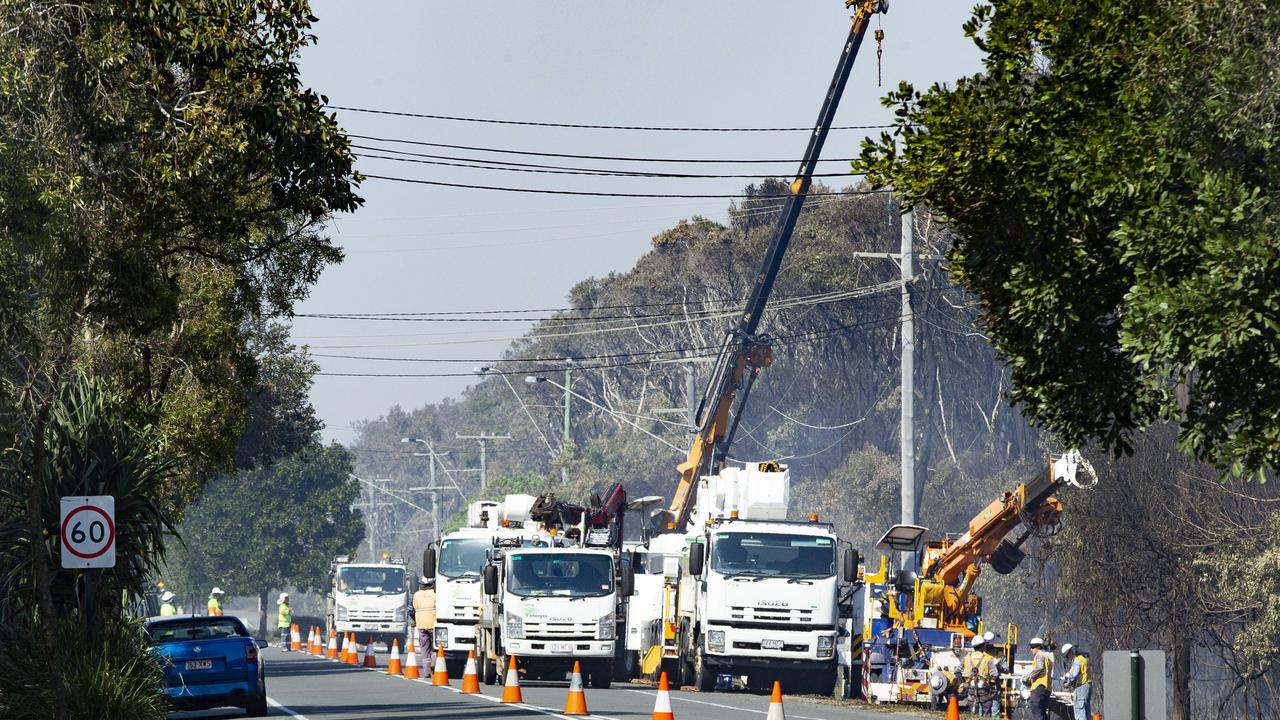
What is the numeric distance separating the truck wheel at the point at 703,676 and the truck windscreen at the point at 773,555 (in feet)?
5.49

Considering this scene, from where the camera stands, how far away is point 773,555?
31.1 meters

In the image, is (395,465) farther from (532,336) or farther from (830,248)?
(830,248)

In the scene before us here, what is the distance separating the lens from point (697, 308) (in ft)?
233

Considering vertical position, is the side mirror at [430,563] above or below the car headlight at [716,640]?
above

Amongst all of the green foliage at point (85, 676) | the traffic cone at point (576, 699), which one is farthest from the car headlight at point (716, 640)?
the green foliage at point (85, 676)

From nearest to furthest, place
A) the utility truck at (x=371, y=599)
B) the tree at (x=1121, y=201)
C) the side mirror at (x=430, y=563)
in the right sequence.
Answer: the tree at (x=1121, y=201) → the side mirror at (x=430, y=563) → the utility truck at (x=371, y=599)

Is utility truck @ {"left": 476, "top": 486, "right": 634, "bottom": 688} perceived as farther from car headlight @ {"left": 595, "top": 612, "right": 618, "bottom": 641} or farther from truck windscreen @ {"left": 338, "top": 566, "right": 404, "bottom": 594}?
truck windscreen @ {"left": 338, "top": 566, "right": 404, "bottom": 594}

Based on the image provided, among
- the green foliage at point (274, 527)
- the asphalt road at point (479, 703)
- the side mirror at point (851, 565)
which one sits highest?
the green foliage at point (274, 527)

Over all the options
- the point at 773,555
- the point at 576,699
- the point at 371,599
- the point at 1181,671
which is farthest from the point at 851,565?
the point at 371,599

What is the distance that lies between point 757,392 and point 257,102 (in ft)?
196

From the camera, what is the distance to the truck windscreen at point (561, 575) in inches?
1261

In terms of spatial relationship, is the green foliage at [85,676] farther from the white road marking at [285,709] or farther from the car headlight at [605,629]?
the car headlight at [605,629]

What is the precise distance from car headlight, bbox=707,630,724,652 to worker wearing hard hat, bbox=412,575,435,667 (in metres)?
8.26

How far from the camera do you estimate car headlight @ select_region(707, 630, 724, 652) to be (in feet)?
102
